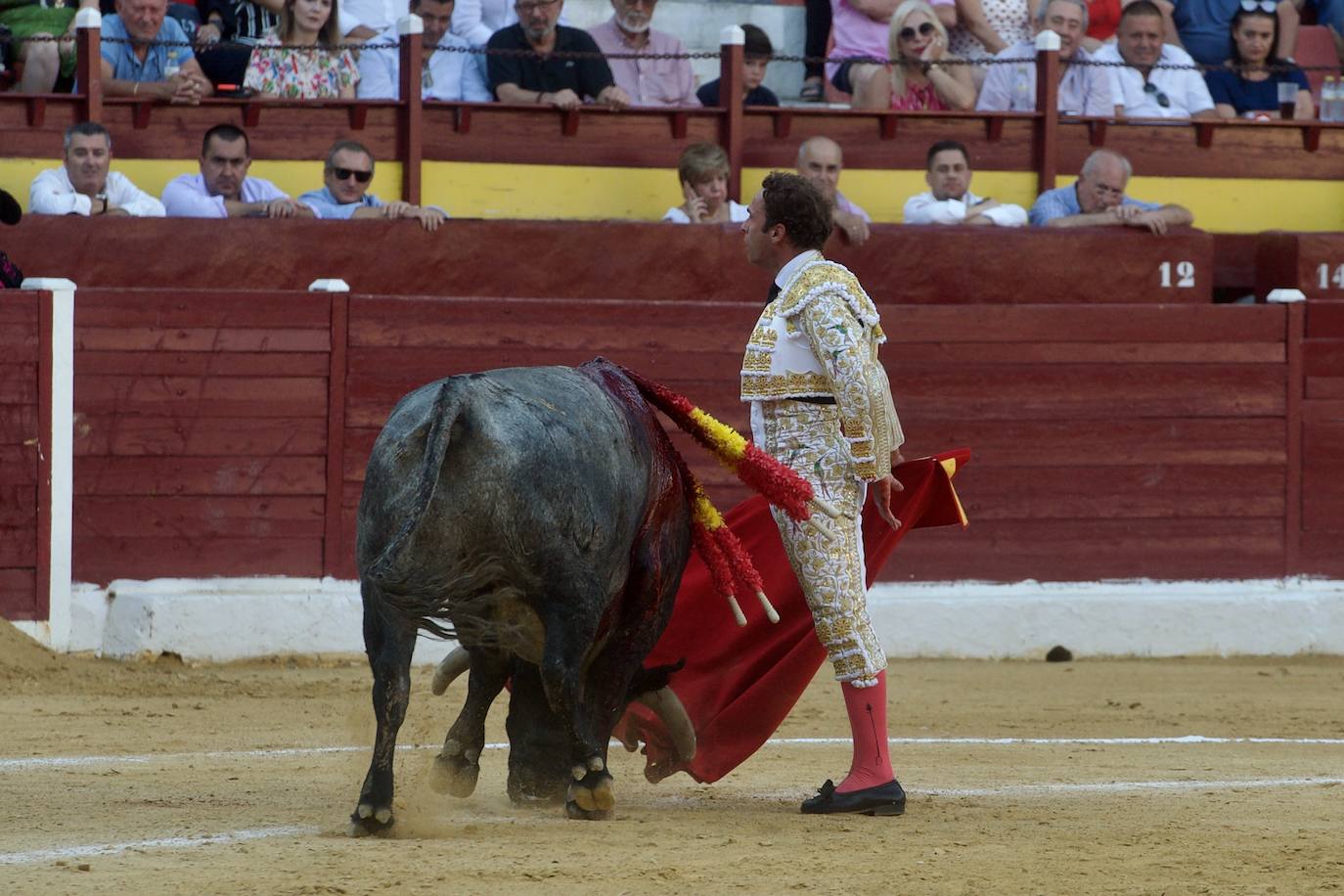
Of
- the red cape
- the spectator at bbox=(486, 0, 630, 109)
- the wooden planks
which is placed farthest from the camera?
the spectator at bbox=(486, 0, 630, 109)

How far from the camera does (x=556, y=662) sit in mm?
4250

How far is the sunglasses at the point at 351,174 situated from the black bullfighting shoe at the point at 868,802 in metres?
4.37

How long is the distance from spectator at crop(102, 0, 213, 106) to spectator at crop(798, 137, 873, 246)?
8.14 ft

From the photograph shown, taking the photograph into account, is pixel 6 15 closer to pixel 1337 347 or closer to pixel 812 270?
pixel 812 270

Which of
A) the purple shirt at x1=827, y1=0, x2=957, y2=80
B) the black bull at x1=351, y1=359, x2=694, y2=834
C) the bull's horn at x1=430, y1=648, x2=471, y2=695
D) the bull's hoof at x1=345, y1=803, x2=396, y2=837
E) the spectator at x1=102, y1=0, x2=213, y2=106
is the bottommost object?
the bull's hoof at x1=345, y1=803, x2=396, y2=837

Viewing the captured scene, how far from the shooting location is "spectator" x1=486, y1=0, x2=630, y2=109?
896 cm

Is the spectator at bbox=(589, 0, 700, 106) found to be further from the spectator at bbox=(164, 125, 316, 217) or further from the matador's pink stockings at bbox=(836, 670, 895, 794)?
the matador's pink stockings at bbox=(836, 670, 895, 794)

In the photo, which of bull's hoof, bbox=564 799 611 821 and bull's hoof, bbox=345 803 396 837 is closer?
bull's hoof, bbox=345 803 396 837

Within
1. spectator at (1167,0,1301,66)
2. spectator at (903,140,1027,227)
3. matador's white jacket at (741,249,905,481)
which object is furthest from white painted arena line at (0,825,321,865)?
spectator at (1167,0,1301,66)

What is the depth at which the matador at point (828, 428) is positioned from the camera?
180 inches

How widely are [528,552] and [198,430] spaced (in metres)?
4.03

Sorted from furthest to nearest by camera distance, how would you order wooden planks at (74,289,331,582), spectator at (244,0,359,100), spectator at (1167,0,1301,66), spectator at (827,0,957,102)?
spectator at (1167,0,1301,66), spectator at (827,0,957,102), spectator at (244,0,359,100), wooden planks at (74,289,331,582)

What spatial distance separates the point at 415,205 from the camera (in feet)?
27.8

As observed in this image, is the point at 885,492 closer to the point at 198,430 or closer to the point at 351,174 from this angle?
the point at 198,430
